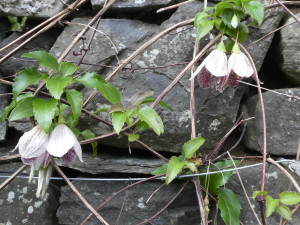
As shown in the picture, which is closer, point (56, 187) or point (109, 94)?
point (109, 94)

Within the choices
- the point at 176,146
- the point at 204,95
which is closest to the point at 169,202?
the point at 176,146

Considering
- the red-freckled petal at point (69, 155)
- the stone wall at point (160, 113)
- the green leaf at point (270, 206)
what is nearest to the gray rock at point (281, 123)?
the stone wall at point (160, 113)

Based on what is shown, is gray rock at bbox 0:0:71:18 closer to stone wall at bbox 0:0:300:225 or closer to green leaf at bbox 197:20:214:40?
stone wall at bbox 0:0:300:225

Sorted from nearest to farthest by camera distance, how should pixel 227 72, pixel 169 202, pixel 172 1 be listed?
pixel 227 72 → pixel 169 202 → pixel 172 1

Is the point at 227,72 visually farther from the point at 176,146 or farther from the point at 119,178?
the point at 119,178

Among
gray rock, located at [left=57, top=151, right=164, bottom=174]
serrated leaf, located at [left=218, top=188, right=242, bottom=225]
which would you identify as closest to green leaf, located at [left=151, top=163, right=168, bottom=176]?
gray rock, located at [left=57, top=151, right=164, bottom=174]

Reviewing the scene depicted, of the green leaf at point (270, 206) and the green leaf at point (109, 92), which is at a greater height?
the green leaf at point (109, 92)

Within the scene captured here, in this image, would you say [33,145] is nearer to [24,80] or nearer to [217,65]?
[24,80]

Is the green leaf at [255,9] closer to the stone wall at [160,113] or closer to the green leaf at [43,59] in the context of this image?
the stone wall at [160,113]
